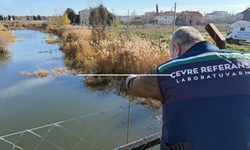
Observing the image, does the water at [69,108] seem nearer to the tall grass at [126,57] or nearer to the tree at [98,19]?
the tall grass at [126,57]

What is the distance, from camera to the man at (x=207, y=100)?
910mm

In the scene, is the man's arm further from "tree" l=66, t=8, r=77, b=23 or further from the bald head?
"tree" l=66, t=8, r=77, b=23

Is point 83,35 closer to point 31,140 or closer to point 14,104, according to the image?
point 14,104

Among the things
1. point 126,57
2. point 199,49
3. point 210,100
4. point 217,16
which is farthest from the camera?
point 217,16

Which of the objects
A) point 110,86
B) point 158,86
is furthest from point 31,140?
point 158,86

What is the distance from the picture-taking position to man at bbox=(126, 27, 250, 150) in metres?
0.91

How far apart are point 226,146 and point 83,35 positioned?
37.4 ft

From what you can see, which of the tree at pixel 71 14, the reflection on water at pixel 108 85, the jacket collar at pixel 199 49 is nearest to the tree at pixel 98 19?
the reflection on water at pixel 108 85

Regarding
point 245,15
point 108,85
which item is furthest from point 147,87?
point 245,15

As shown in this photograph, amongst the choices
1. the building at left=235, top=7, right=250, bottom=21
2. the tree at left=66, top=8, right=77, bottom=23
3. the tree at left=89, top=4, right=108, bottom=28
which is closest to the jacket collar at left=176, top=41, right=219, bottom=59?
the tree at left=89, top=4, right=108, bottom=28

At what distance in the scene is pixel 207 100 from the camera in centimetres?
91

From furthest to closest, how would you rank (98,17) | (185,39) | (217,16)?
(217,16) < (98,17) < (185,39)

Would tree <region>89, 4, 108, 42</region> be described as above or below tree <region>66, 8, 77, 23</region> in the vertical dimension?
below

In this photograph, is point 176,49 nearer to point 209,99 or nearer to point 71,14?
point 209,99
